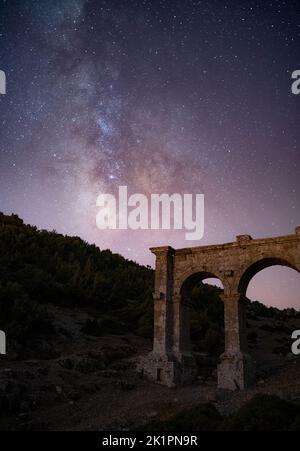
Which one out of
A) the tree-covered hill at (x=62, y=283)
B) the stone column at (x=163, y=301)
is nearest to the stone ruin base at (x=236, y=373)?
the stone column at (x=163, y=301)

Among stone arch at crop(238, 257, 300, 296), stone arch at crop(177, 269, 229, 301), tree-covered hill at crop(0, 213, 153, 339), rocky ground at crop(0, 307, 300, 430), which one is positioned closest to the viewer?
rocky ground at crop(0, 307, 300, 430)

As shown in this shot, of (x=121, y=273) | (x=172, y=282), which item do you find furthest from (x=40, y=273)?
(x=172, y=282)

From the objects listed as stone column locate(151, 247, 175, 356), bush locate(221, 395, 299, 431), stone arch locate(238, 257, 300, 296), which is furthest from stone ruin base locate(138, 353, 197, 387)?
bush locate(221, 395, 299, 431)

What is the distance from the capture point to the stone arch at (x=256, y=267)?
16.9m

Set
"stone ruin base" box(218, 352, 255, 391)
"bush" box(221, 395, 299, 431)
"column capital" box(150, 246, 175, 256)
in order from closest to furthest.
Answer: "bush" box(221, 395, 299, 431)
"stone ruin base" box(218, 352, 255, 391)
"column capital" box(150, 246, 175, 256)

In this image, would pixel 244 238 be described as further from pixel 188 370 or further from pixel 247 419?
pixel 247 419

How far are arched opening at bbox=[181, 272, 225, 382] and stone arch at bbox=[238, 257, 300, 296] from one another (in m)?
1.07

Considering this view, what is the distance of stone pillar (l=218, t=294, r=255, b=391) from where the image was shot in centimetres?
1571

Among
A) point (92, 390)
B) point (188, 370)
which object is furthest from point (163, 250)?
→ point (92, 390)

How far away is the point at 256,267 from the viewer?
17641 millimetres

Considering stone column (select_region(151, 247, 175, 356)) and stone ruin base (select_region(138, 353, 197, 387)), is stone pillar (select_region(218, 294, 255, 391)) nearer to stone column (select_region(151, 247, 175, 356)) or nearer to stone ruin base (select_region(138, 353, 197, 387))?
stone ruin base (select_region(138, 353, 197, 387))

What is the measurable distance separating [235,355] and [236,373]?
2.43 ft
